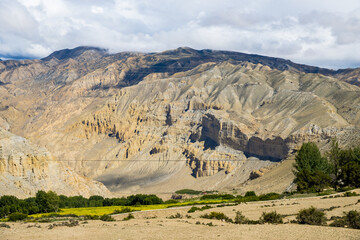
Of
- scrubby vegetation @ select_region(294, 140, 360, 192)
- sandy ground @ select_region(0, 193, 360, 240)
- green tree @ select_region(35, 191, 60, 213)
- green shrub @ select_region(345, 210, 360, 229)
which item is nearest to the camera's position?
sandy ground @ select_region(0, 193, 360, 240)

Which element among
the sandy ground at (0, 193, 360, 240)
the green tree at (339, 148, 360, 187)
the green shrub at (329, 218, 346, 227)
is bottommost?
the sandy ground at (0, 193, 360, 240)

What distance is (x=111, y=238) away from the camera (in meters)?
21.8

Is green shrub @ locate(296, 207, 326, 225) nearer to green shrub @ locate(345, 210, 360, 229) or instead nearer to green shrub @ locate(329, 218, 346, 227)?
green shrub @ locate(329, 218, 346, 227)

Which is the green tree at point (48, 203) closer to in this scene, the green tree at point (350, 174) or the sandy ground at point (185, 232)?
the sandy ground at point (185, 232)

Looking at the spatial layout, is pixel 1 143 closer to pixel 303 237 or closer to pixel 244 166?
pixel 303 237

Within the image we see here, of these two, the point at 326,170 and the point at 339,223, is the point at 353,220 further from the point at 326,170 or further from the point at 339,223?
the point at 326,170

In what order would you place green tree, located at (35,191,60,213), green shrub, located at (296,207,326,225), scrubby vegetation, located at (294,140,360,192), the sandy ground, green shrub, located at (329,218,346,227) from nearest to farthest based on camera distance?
the sandy ground
green shrub, located at (329,218,346,227)
green shrub, located at (296,207,326,225)
green tree, located at (35,191,60,213)
scrubby vegetation, located at (294,140,360,192)

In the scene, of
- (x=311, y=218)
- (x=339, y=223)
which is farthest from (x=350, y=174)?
(x=339, y=223)

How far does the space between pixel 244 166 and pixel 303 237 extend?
5124 inches

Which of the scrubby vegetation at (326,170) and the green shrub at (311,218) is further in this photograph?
the scrubby vegetation at (326,170)

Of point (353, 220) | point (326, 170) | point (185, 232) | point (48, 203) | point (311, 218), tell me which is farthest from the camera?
point (326, 170)

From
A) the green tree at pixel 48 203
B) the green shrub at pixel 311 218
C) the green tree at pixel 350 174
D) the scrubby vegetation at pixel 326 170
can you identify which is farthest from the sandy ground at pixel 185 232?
the green tree at pixel 350 174

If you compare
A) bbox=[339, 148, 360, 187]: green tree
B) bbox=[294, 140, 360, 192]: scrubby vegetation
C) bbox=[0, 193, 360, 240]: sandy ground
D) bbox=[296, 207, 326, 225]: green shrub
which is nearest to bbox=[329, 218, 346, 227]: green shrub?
bbox=[296, 207, 326, 225]: green shrub

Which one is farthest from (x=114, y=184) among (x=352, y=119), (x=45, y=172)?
(x=352, y=119)
